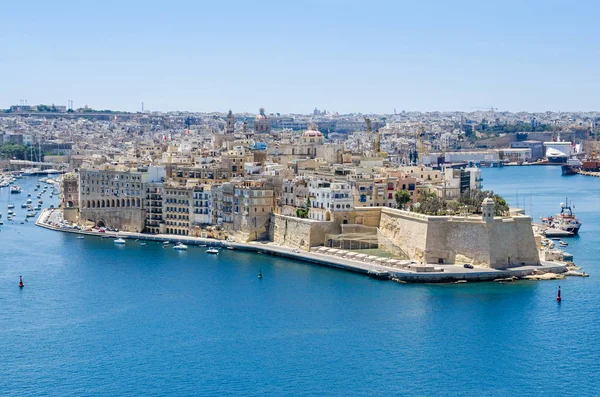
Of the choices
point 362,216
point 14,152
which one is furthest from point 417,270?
point 14,152

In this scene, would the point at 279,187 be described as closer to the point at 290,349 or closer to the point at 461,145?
the point at 290,349

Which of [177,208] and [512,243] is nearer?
[512,243]

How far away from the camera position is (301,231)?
31953 millimetres

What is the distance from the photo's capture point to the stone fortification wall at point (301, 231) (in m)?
31.5

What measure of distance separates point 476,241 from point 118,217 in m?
15.0

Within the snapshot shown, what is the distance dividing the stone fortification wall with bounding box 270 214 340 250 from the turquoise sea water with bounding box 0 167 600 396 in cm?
137

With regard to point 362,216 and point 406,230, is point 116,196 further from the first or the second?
point 406,230

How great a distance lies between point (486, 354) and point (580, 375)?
6.73 ft

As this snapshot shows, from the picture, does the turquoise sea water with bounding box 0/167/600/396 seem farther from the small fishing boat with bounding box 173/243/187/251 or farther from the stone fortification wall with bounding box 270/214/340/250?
the small fishing boat with bounding box 173/243/187/251

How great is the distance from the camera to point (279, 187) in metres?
35.0

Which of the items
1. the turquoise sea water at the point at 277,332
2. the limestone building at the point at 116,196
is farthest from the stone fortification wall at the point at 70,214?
the turquoise sea water at the point at 277,332

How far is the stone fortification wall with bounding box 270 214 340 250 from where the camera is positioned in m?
31.5

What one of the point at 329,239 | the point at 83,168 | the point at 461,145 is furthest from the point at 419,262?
the point at 461,145

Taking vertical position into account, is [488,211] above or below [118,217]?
above
